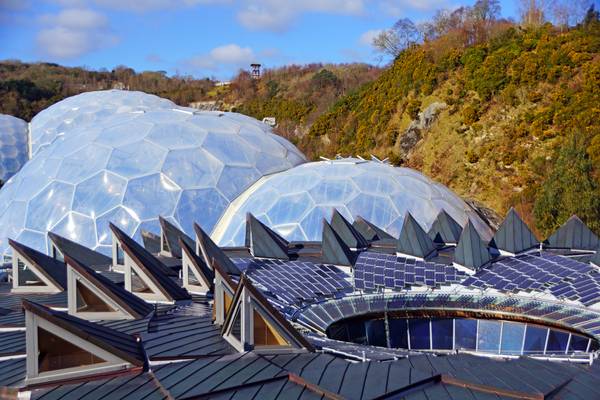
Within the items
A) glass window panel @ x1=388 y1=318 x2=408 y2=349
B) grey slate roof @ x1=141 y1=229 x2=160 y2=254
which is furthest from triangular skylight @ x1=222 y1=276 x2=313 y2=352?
grey slate roof @ x1=141 y1=229 x2=160 y2=254

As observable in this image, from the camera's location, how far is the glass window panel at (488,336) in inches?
476

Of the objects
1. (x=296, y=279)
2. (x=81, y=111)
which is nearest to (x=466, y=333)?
(x=296, y=279)

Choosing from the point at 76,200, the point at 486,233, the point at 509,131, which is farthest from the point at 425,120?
the point at 76,200

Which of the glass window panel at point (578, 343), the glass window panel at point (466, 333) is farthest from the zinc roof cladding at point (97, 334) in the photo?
the glass window panel at point (578, 343)

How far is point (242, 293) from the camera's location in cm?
800

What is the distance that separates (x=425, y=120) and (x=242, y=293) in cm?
3670

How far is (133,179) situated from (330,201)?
261 inches

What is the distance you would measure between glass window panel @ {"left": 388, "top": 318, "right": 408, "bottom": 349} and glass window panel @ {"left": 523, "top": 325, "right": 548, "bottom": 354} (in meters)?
2.19

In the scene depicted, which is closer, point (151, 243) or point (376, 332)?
point (376, 332)

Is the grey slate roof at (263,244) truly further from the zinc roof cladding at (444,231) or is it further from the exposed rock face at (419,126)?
the exposed rock face at (419,126)

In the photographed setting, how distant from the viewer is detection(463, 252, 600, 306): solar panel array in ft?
41.4

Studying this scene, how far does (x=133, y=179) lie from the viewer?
70.2ft

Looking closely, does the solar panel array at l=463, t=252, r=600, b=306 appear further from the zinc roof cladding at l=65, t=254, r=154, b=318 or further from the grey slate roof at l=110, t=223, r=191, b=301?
the zinc roof cladding at l=65, t=254, r=154, b=318

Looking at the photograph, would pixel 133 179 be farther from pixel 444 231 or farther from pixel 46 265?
pixel 444 231
